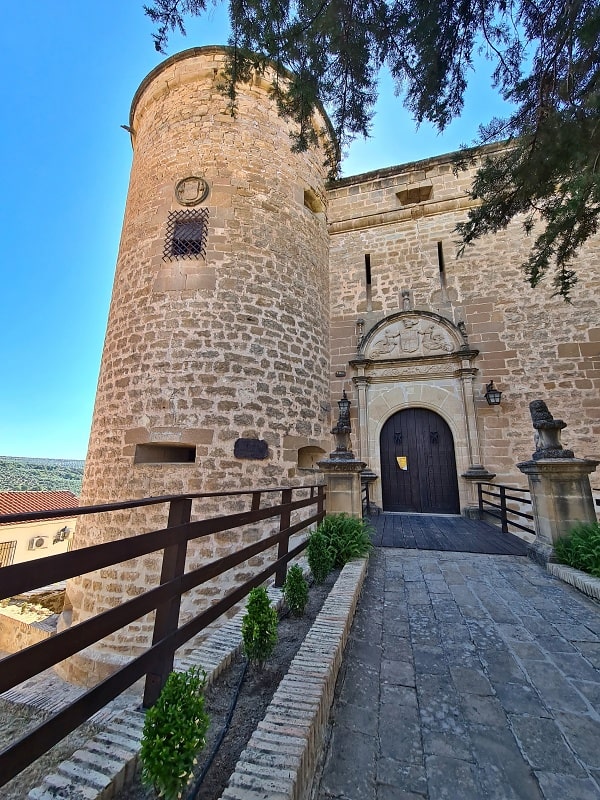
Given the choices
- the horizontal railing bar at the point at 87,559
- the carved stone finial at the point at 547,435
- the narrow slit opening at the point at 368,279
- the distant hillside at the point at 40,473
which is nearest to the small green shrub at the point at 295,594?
the horizontal railing bar at the point at 87,559

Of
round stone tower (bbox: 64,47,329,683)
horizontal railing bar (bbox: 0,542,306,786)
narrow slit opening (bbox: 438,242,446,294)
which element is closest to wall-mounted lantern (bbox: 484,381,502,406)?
narrow slit opening (bbox: 438,242,446,294)

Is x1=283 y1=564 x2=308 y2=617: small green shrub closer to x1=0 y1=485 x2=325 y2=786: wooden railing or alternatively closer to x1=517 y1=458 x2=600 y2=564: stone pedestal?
x1=0 y1=485 x2=325 y2=786: wooden railing

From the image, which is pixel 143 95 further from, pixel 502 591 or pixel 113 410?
pixel 502 591

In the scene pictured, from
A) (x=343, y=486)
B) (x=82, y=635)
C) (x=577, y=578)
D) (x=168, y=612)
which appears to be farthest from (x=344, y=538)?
(x=82, y=635)

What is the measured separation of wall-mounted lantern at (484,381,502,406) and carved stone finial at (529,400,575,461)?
2.75 metres

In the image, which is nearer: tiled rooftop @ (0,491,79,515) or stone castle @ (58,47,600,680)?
stone castle @ (58,47,600,680)

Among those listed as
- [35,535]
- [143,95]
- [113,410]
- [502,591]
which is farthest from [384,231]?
[35,535]

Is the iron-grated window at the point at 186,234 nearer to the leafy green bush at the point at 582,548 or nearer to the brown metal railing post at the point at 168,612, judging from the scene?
the brown metal railing post at the point at 168,612

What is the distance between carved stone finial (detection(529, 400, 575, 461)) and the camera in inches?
161

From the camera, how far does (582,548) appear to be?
348 cm

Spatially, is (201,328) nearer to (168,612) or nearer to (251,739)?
(168,612)

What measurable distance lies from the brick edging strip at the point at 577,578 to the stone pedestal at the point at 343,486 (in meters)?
2.11

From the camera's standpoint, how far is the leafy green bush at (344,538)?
3.77m

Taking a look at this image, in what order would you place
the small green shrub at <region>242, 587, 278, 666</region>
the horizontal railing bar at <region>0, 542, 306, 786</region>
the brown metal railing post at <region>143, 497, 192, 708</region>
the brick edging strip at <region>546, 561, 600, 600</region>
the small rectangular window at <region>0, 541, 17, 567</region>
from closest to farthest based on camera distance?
the horizontal railing bar at <region>0, 542, 306, 786</region> → the brown metal railing post at <region>143, 497, 192, 708</region> → the small green shrub at <region>242, 587, 278, 666</region> → the brick edging strip at <region>546, 561, 600, 600</region> → the small rectangular window at <region>0, 541, 17, 567</region>
